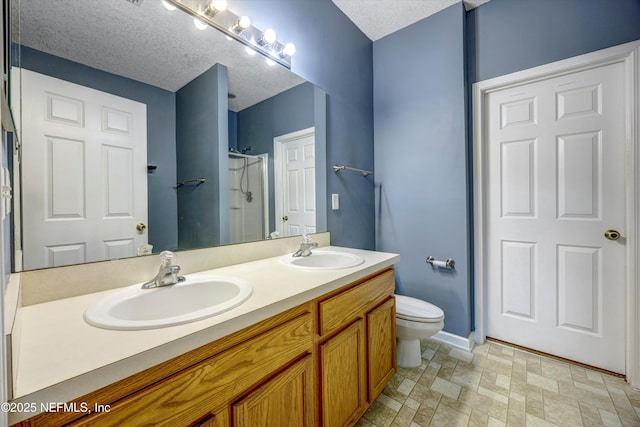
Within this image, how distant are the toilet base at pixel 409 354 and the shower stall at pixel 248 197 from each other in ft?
3.94

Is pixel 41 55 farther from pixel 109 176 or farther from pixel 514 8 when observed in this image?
pixel 514 8

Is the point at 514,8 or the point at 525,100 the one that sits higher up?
the point at 514,8

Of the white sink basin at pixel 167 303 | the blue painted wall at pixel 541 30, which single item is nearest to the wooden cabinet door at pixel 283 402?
the white sink basin at pixel 167 303

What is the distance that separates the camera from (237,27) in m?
1.32

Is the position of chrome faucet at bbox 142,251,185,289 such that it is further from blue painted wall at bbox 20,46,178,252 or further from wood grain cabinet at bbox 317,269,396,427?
wood grain cabinet at bbox 317,269,396,427

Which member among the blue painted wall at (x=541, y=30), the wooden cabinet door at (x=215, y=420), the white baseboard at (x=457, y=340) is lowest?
the white baseboard at (x=457, y=340)

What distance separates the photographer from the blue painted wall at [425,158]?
1.95 metres

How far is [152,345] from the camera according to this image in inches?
22.2

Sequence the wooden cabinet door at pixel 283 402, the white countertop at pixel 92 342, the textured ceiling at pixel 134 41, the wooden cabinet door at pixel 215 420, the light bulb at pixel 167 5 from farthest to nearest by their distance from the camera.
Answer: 1. the light bulb at pixel 167 5
2. the textured ceiling at pixel 134 41
3. the wooden cabinet door at pixel 283 402
4. the wooden cabinet door at pixel 215 420
5. the white countertop at pixel 92 342

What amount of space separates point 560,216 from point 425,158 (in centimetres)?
97

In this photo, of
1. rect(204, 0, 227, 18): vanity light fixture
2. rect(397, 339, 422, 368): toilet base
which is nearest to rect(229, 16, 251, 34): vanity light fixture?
rect(204, 0, 227, 18): vanity light fixture

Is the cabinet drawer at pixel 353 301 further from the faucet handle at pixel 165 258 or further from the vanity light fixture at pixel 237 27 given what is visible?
the vanity light fixture at pixel 237 27

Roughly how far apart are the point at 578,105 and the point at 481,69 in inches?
26.0

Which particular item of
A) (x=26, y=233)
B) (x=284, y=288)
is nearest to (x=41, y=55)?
(x=26, y=233)
